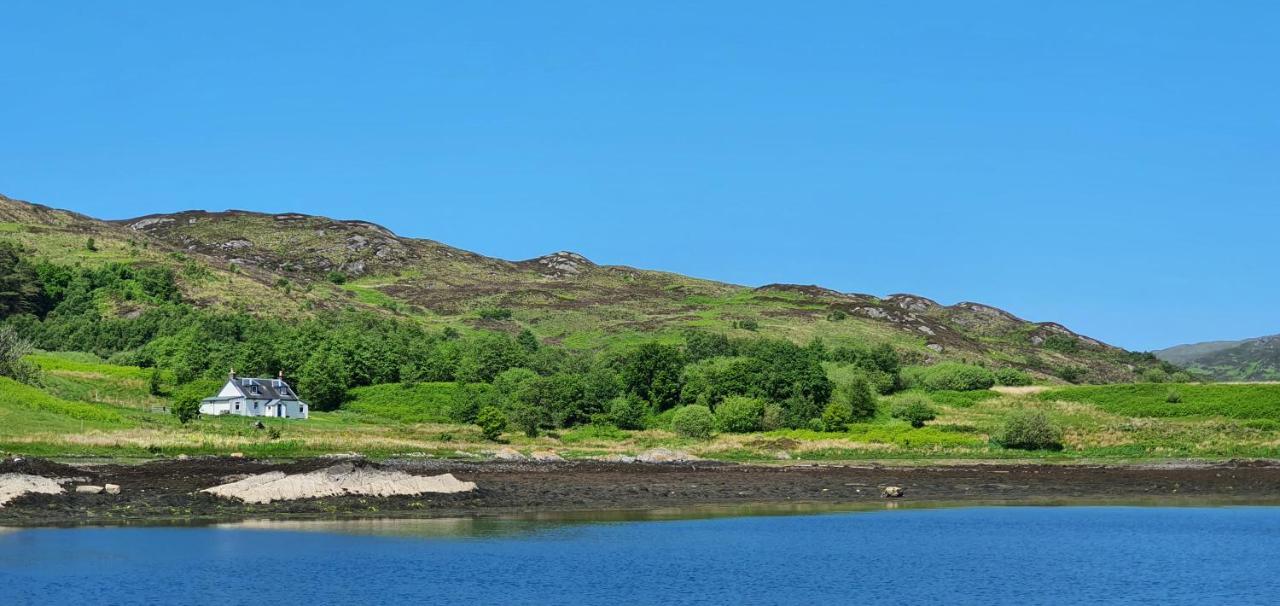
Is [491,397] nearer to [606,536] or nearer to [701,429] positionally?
[701,429]

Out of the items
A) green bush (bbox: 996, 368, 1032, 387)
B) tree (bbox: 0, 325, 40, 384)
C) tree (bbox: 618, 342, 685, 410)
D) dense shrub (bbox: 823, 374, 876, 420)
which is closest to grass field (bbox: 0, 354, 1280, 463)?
dense shrub (bbox: 823, 374, 876, 420)

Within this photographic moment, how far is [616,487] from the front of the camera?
66250mm

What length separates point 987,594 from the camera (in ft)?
123

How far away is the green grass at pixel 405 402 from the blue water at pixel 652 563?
194ft

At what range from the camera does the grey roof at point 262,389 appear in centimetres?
10719

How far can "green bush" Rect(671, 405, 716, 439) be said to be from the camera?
9862 centimetres

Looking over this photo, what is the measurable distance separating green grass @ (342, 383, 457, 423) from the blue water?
59.1m

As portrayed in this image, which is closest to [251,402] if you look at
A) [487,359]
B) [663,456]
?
[487,359]

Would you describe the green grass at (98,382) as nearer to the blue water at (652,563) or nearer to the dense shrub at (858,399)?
the dense shrub at (858,399)

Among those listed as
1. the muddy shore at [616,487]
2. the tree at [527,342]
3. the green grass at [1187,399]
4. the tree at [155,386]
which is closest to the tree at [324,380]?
the tree at [155,386]

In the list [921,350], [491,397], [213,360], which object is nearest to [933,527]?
[491,397]

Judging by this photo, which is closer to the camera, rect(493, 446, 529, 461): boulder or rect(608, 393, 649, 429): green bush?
rect(493, 446, 529, 461): boulder

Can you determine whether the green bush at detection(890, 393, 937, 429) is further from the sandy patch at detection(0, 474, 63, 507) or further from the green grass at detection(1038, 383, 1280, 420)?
the sandy patch at detection(0, 474, 63, 507)

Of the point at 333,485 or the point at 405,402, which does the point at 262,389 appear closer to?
the point at 405,402
